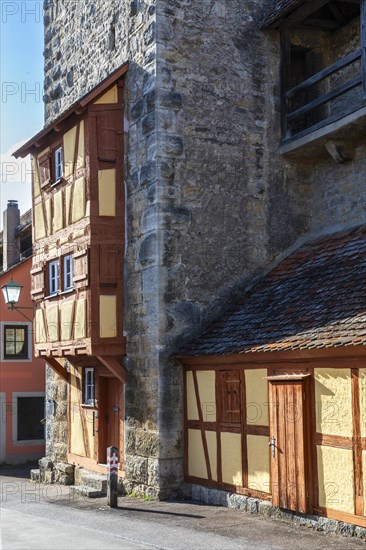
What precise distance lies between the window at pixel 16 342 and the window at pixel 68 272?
25.8 ft

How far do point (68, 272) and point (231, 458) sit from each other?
16.3 feet

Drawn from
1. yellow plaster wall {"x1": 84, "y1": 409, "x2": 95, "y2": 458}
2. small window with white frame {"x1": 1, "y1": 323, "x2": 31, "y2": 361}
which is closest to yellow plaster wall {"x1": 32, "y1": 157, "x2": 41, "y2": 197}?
yellow plaster wall {"x1": 84, "y1": 409, "x2": 95, "y2": 458}

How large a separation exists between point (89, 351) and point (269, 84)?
6028mm

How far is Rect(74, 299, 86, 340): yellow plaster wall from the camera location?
46.8ft

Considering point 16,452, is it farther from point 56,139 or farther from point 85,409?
point 56,139

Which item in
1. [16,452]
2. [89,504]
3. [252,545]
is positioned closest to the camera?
[252,545]

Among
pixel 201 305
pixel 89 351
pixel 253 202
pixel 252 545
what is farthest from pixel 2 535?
pixel 253 202

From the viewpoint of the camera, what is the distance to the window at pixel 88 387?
16094mm

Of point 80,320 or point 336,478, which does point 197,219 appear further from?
point 336,478

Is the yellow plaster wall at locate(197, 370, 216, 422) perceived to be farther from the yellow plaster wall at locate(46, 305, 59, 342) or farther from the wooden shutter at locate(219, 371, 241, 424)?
the yellow plaster wall at locate(46, 305, 59, 342)

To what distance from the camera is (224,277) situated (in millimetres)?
14430

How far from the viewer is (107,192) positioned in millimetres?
14547

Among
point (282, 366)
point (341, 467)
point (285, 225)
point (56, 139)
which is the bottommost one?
point (341, 467)

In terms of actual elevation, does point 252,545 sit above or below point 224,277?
below
